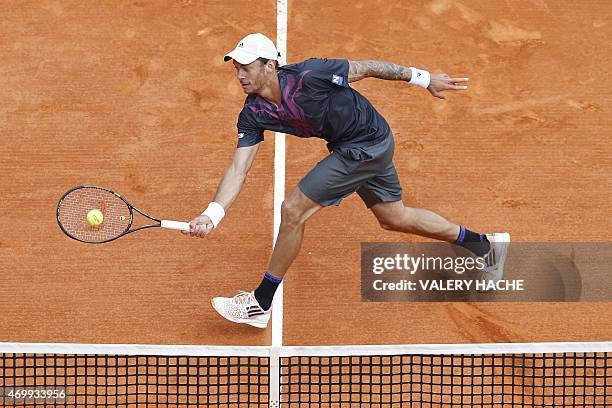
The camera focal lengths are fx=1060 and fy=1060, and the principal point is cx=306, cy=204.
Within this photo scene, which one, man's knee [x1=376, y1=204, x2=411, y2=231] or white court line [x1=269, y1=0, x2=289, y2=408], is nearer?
man's knee [x1=376, y1=204, x2=411, y2=231]

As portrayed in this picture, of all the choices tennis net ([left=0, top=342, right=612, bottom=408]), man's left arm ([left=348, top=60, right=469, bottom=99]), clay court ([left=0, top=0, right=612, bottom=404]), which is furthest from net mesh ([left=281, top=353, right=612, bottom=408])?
man's left arm ([left=348, top=60, right=469, bottom=99])

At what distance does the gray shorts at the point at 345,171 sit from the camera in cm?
608

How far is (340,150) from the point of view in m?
6.11

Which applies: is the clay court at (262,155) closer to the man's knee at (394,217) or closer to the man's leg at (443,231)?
the man's leg at (443,231)

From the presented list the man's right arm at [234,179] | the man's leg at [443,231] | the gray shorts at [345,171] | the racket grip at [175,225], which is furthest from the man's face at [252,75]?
the man's leg at [443,231]

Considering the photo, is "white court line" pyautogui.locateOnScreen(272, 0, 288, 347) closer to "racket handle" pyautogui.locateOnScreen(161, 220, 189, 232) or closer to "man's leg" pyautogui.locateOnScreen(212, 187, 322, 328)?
"man's leg" pyautogui.locateOnScreen(212, 187, 322, 328)

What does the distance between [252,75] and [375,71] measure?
75 cm

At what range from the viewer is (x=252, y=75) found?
580 centimetres

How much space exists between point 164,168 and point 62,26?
1.51 m

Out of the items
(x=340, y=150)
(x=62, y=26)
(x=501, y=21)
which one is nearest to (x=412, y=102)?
(x=501, y=21)

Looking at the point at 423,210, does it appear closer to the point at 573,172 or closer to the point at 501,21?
the point at 573,172

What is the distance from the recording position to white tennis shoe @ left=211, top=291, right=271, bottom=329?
6.61 metres

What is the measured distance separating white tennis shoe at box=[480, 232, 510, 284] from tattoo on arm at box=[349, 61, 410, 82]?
55.7 inches

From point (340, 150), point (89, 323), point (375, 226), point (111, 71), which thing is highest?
point (111, 71)
